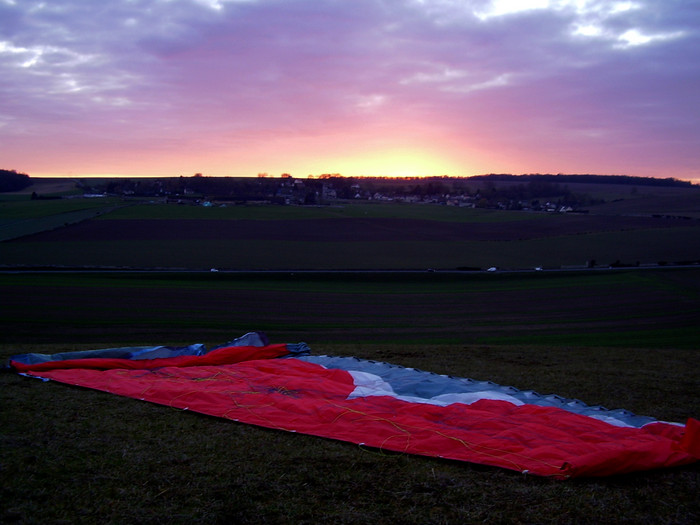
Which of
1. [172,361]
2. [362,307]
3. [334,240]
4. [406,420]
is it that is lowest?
[362,307]

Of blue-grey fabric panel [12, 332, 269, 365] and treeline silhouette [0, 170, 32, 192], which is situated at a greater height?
treeline silhouette [0, 170, 32, 192]

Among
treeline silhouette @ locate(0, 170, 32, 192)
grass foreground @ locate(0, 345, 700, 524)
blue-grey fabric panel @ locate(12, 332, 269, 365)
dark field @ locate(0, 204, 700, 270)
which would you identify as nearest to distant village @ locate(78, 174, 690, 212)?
treeline silhouette @ locate(0, 170, 32, 192)

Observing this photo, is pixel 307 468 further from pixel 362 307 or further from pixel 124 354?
pixel 362 307

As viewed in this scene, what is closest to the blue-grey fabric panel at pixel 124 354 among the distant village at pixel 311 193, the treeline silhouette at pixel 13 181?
the distant village at pixel 311 193

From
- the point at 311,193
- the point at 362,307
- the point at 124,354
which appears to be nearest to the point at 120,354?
the point at 124,354

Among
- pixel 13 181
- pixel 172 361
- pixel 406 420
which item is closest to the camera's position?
pixel 406 420

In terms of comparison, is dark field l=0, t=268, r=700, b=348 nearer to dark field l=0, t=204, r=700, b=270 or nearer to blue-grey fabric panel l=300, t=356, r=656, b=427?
dark field l=0, t=204, r=700, b=270
